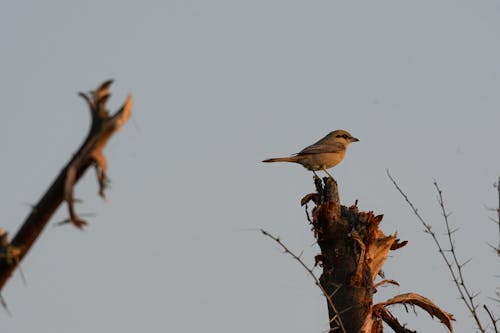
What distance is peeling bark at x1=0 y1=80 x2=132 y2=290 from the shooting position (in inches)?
46.6

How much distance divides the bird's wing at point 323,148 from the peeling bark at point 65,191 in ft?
33.0

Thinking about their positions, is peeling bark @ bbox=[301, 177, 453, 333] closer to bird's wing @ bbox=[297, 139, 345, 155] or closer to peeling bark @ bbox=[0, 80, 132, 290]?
peeling bark @ bbox=[0, 80, 132, 290]

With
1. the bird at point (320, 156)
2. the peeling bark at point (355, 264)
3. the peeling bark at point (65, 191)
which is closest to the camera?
the peeling bark at point (65, 191)

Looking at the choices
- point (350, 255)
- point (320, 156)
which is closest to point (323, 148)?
point (320, 156)

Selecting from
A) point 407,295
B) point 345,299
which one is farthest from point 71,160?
point 407,295

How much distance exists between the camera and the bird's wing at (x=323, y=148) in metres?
11.3

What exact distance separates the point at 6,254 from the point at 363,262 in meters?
3.81

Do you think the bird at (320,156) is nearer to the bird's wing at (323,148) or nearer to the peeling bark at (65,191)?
the bird's wing at (323,148)

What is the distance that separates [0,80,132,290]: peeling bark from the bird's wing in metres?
10.1

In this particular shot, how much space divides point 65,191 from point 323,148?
10.5m

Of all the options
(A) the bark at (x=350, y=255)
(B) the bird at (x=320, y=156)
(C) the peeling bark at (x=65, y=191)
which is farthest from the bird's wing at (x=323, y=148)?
(C) the peeling bark at (x=65, y=191)

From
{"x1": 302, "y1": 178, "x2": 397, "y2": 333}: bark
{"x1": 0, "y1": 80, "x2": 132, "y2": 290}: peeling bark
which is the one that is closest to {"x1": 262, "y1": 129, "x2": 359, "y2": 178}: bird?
{"x1": 302, "y1": 178, "x2": 397, "y2": 333}: bark

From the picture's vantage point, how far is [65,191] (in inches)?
46.4

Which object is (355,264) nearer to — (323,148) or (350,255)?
(350,255)
